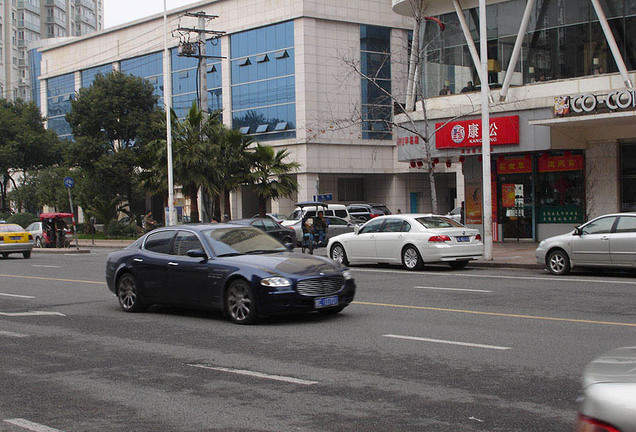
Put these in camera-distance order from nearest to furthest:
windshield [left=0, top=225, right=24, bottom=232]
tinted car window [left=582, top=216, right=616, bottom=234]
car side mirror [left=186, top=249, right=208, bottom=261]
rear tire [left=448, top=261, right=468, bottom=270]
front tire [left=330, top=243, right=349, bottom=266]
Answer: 1. car side mirror [left=186, top=249, right=208, bottom=261]
2. tinted car window [left=582, top=216, right=616, bottom=234]
3. rear tire [left=448, top=261, right=468, bottom=270]
4. front tire [left=330, top=243, right=349, bottom=266]
5. windshield [left=0, top=225, right=24, bottom=232]

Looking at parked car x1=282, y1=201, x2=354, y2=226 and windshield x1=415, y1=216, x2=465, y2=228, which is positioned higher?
parked car x1=282, y1=201, x2=354, y2=226

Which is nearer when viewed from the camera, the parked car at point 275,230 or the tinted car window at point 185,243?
the tinted car window at point 185,243

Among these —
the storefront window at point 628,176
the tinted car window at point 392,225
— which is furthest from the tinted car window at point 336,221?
the tinted car window at point 392,225

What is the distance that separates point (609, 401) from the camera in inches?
124

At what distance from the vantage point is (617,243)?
17.3 m

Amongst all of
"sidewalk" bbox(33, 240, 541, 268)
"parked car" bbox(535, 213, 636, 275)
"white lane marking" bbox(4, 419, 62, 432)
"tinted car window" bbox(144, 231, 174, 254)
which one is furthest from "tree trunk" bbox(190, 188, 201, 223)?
"white lane marking" bbox(4, 419, 62, 432)

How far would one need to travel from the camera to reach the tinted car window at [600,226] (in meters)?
17.7

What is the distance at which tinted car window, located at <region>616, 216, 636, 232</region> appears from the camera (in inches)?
679

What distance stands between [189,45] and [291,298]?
30.5 metres

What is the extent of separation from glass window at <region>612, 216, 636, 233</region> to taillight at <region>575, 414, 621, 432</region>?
15.2 m

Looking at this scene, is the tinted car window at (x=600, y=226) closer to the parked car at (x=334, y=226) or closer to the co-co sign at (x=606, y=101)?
the co-co sign at (x=606, y=101)

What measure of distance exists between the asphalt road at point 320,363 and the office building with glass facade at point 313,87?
39273mm

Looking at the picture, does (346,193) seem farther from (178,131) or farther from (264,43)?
(178,131)

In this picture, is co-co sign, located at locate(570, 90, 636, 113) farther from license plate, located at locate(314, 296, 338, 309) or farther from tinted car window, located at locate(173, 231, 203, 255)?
tinted car window, located at locate(173, 231, 203, 255)
